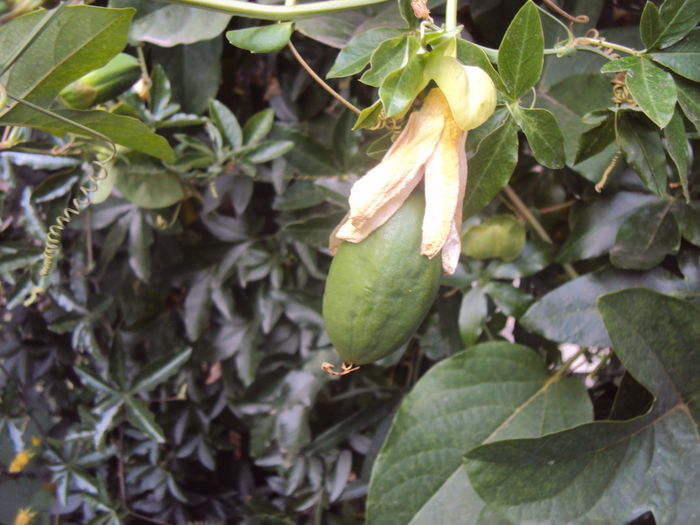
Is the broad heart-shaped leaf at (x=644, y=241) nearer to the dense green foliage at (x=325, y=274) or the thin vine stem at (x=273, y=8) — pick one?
the dense green foliage at (x=325, y=274)

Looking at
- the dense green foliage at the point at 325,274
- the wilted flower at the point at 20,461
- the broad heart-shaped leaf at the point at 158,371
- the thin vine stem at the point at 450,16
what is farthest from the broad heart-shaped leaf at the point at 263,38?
the wilted flower at the point at 20,461

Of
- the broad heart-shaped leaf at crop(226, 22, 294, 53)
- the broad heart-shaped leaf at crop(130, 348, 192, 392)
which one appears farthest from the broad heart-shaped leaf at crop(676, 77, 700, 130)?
the broad heart-shaped leaf at crop(130, 348, 192, 392)

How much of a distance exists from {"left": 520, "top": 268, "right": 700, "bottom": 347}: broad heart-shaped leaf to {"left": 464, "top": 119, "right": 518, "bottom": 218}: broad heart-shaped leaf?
15cm

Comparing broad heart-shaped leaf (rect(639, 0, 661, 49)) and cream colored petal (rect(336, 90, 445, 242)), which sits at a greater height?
broad heart-shaped leaf (rect(639, 0, 661, 49))

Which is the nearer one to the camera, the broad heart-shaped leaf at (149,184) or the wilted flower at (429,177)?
the wilted flower at (429,177)

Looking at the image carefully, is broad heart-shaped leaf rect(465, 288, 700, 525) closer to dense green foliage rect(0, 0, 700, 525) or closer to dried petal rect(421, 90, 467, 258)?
dense green foliage rect(0, 0, 700, 525)

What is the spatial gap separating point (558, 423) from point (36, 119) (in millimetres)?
448

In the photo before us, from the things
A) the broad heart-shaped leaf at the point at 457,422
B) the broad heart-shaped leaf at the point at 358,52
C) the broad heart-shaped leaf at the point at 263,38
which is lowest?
the broad heart-shaped leaf at the point at 457,422

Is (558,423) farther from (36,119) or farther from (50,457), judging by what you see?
(50,457)

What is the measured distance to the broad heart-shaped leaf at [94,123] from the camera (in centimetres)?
38

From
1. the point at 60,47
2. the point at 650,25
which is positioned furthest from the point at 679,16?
the point at 60,47

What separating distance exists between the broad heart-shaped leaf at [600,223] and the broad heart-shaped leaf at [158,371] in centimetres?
42

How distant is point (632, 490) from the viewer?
1.53ft

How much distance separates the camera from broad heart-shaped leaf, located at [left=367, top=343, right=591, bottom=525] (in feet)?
1.60
